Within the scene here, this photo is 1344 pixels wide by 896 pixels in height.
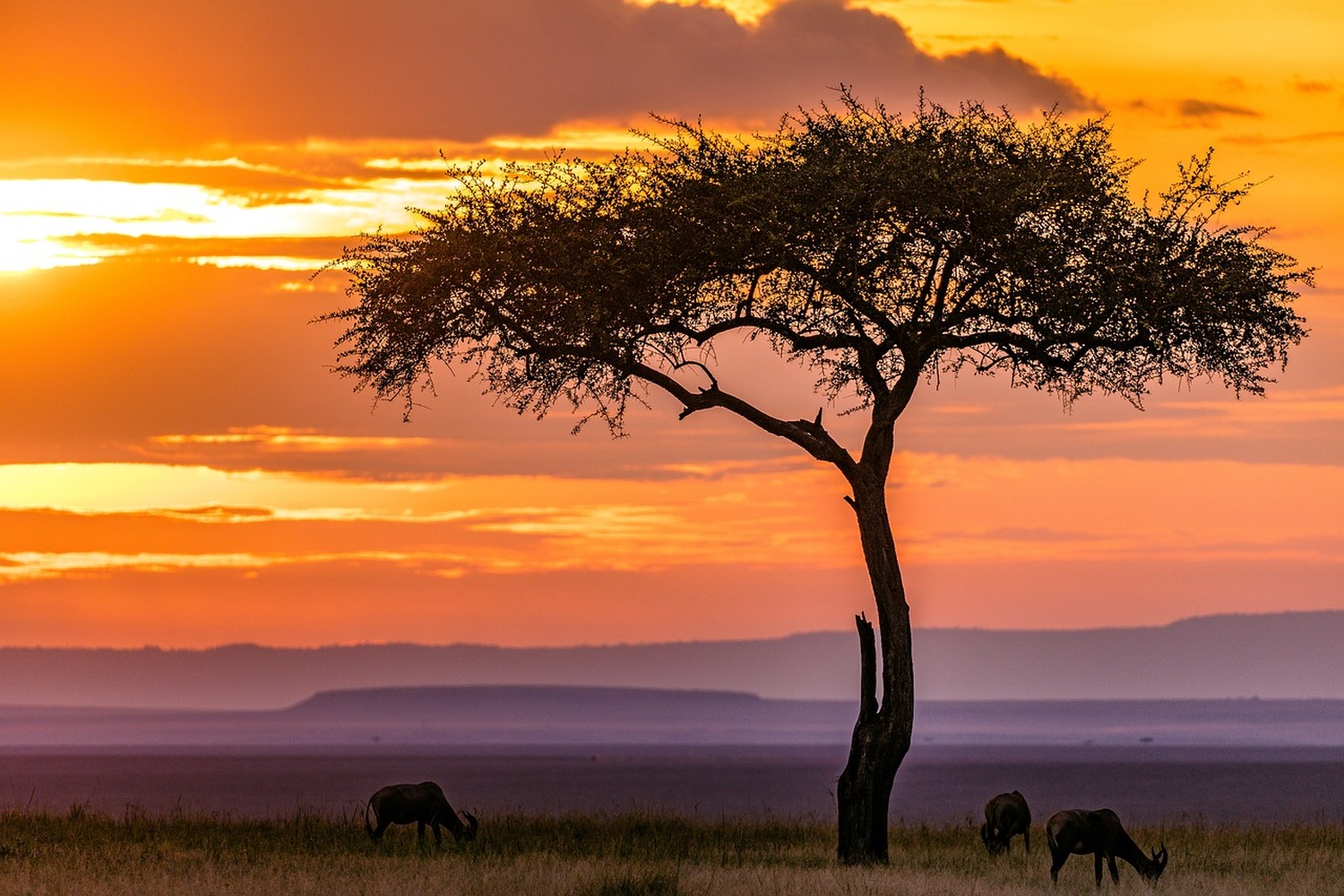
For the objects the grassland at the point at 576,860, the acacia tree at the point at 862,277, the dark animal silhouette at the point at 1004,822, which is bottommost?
the grassland at the point at 576,860

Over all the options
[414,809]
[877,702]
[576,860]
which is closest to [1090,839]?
[877,702]

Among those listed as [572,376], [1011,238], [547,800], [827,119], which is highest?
[827,119]

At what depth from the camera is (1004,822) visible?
31531 millimetres

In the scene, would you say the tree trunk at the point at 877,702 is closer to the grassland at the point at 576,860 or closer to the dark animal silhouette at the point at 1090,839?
the grassland at the point at 576,860

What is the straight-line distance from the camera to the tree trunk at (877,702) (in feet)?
103

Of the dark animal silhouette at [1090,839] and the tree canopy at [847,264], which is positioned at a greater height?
the tree canopy at [847,264]

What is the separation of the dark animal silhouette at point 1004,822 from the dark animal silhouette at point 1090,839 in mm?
3550

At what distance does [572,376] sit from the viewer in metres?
34.7

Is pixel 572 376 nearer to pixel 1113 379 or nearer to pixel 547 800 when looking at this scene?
pixel 1113 379

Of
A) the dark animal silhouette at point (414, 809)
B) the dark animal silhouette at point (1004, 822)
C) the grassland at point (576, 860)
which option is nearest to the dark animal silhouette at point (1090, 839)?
the grassland at point (576, 860)

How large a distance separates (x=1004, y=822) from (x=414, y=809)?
10652 millimetres

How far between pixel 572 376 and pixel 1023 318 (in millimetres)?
8935

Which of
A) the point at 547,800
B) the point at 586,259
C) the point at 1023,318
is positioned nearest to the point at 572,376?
the point at 586,259

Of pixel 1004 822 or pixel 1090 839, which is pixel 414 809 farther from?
pixel 1090 839
